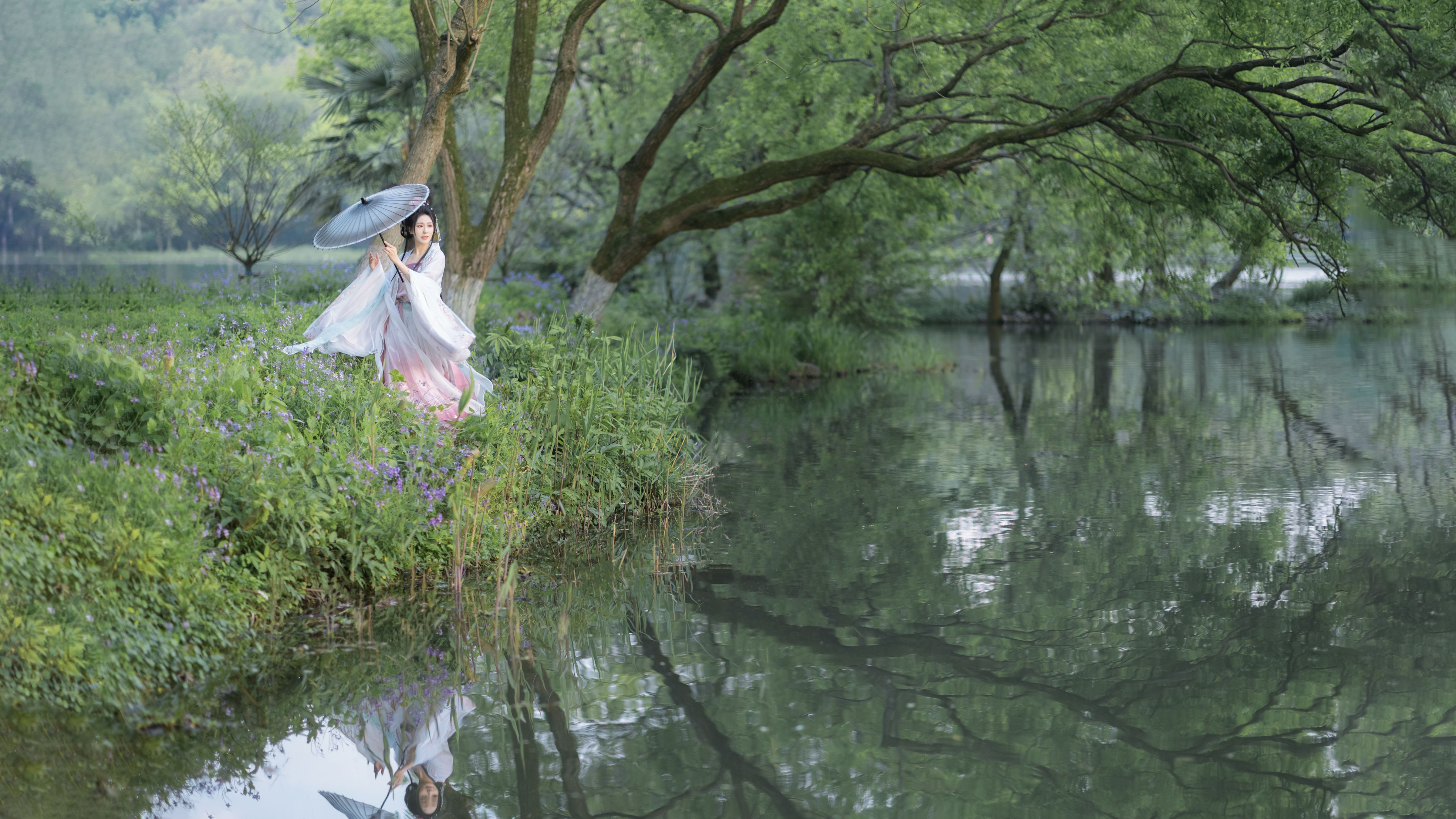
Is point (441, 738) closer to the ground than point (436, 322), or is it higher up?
closer to the ground

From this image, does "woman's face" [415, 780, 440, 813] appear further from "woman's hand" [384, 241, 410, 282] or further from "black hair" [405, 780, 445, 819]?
"woman's hand" [384, 241, 410, 282]

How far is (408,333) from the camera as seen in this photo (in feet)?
27.3

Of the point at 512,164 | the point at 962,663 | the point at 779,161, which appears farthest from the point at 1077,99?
the point at 962,663

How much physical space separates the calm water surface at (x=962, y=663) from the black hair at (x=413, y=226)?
2830mm

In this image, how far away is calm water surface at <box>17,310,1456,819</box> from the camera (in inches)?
176

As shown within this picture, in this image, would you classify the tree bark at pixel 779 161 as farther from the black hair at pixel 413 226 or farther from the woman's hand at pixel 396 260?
the woman's hand at pixel 396 260

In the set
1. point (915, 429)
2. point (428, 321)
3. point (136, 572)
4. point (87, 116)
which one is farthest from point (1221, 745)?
point (87, 116)

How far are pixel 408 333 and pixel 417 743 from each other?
159 inches

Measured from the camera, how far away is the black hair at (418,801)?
4.30 metres

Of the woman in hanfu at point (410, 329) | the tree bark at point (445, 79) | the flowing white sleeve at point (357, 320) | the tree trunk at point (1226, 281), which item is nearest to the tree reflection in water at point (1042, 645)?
the woman in hanfu at point (410, 329)

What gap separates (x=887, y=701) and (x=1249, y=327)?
35704 millimetres

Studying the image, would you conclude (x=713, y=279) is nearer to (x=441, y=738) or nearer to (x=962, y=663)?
(x=962, y=663)

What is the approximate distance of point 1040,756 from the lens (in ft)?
15.7

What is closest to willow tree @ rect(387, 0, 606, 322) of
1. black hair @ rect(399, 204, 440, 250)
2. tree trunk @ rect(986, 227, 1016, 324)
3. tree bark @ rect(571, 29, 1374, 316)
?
tree bark @ rect(571, 29, 1374, 316)
